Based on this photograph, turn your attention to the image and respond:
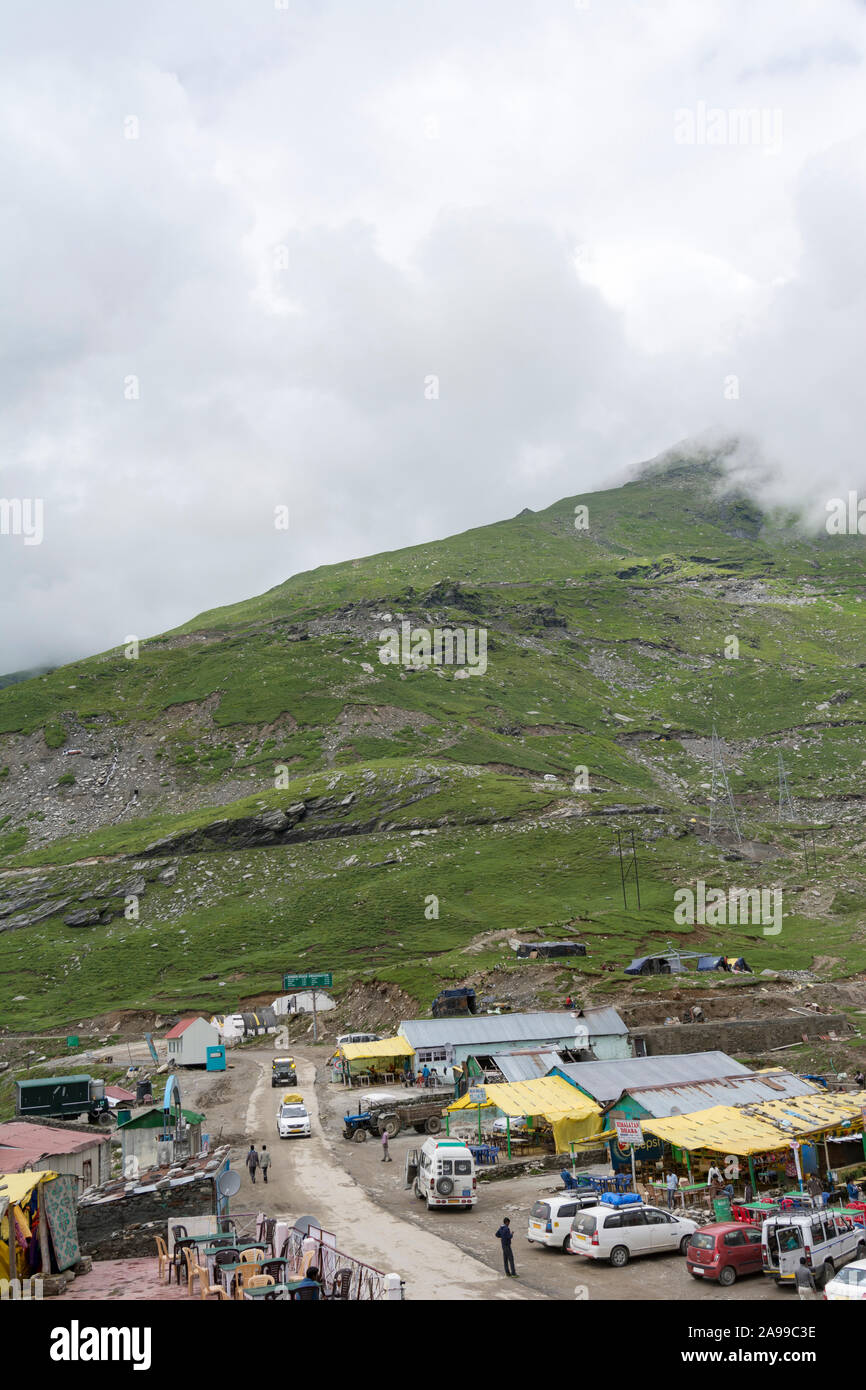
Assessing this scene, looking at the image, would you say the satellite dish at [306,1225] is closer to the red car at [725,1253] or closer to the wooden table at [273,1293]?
the wooden table at [273,1293]

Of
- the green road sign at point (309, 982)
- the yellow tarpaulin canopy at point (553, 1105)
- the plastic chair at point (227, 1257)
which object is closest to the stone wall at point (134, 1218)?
the plastic chair at point (227, 1257)

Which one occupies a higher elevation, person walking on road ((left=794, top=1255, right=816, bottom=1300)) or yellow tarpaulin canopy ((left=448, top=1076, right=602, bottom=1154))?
person walking on road ((left=794, top=1255, right=816, bottom=1300))

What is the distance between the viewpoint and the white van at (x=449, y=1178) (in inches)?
1125

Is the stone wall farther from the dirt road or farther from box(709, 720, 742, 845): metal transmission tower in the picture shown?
box(709, 720, 742, 845): metal transmission tower

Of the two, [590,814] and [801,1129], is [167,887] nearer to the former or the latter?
[590,814]

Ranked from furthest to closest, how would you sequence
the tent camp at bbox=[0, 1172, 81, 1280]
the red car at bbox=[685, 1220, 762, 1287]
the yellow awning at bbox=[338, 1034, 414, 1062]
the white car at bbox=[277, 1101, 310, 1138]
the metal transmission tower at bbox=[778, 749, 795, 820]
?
the metal transmission tower at bbox=[778, 749, 795, 820] < the yellow awning at bbox=[338, 1034, 414, 1062] < the white car at bbox=[277, 1101, 310, 1138] < the red car at bbox=[685, 1220, 762, 1287] < the tent camp at bbox=[0, 1172, 81, 1280]

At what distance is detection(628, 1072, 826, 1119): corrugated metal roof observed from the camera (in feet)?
112

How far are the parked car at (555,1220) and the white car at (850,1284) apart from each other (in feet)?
27.3

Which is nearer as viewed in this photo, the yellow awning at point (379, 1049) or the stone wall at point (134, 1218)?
the stone wall at point (134, 1218)

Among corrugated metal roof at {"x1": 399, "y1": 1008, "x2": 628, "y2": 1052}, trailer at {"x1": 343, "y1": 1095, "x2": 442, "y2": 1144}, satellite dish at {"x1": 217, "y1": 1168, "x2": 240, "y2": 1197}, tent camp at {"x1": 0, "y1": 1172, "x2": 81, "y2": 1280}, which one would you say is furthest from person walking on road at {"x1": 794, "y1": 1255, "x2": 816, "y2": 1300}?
corrugated metal roof at {"x1": 399, "y1": 1008, "x2": 628, "y2": 1052}

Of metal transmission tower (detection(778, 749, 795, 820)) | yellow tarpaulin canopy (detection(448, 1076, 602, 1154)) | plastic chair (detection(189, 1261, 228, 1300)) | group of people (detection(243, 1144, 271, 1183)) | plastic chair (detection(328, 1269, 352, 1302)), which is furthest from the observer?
metal transmission tower (detection(778, 749, 795, 820))

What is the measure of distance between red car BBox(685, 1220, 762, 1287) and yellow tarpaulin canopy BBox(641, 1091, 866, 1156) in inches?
274
